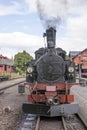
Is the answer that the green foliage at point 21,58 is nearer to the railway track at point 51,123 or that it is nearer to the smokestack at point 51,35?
the smokestack at point 51,35

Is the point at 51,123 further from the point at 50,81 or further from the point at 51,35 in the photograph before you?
the point at 51,35

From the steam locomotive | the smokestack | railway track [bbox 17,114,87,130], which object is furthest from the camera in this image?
the smokestack

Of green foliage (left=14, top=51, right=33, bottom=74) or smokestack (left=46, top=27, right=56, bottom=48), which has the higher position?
green foliage (left=14, top=51, right=33, bottom=74)

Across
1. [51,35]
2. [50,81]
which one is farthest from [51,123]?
[51,35]

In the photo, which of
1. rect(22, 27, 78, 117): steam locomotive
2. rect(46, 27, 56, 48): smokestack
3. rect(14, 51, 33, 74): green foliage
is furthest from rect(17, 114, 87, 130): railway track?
rect(14, 51, 33, 74): green foliage

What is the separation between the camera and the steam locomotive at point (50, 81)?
1321cm

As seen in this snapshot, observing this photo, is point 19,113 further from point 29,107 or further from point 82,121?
point 82,121

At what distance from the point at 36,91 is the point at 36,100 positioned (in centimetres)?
40

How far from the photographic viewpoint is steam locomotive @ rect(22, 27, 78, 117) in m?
13.2

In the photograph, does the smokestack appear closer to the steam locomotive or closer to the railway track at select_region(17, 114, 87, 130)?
the steam locomotive

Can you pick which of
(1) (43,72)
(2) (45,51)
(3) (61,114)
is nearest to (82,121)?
A: (3) (61,114)

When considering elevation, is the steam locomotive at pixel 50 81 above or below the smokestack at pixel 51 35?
below

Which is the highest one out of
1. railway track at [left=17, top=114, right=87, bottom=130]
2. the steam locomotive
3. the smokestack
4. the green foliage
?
the green foliage

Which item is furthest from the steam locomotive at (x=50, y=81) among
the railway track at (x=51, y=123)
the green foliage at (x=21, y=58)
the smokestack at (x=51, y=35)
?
the green foliage at (x=21, y=58)
